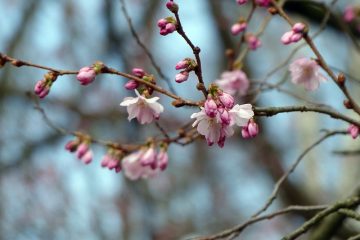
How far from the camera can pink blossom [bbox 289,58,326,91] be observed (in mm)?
1539

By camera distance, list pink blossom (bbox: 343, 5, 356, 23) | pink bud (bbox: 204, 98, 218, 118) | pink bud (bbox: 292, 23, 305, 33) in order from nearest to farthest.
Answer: pink bud (bbox: 204, 98, 218, 118) < pink bud (bbox: 292, 23, 305, 33) < pink blossom (bbox: 343, 5, 356, 23)

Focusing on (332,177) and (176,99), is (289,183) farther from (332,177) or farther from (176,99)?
(332,177)

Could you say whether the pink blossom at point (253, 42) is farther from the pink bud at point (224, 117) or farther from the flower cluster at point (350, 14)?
the pink bud at point (224, 117)

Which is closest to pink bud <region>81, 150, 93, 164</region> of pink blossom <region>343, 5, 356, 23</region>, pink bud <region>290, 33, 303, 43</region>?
pink bud <region>290, 33, 303, 43</region>

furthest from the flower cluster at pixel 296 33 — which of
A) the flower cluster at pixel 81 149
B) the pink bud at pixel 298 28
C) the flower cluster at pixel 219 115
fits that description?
the flower cluster at pixel 81 149

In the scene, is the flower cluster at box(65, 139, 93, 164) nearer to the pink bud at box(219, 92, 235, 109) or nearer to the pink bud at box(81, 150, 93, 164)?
the pink bud at box(81, 150, 93, 164)

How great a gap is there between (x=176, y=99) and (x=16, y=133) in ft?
11.6

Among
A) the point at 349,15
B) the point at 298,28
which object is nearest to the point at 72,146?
the point at 298,28

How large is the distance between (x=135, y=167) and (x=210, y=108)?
30.1 inches

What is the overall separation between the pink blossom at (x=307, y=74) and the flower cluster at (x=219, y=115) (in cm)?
52

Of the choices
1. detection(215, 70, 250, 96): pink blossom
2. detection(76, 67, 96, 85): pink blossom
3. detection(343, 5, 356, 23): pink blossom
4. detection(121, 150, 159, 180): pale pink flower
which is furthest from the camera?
detection(343, 5, 356, 23): pink blossom

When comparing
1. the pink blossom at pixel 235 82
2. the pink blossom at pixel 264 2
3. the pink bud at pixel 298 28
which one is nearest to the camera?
the pink bud at pixel 298 28

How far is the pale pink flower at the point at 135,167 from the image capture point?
1.64 metres

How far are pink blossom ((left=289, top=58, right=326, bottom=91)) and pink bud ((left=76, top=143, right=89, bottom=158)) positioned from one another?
0.63 metres
